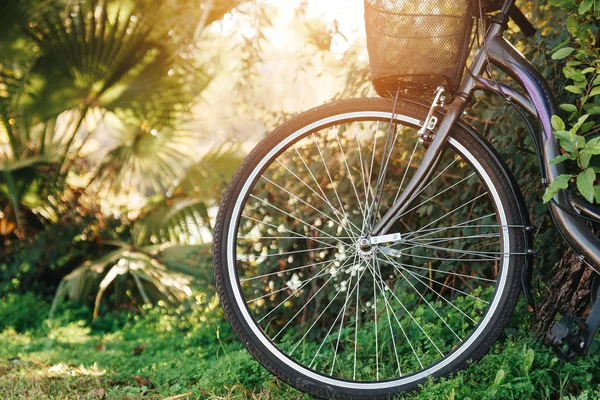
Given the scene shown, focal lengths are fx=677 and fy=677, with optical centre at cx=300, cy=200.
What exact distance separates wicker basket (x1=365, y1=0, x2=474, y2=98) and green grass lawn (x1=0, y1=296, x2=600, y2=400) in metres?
0.89

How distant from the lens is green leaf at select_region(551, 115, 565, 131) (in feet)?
6.11

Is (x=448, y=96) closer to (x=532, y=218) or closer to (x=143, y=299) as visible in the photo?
(x=532, y=218)

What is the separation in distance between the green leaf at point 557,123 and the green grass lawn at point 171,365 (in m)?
0.70

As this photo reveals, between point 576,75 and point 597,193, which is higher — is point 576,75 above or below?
above

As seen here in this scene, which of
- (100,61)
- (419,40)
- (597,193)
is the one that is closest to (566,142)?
(597,193)

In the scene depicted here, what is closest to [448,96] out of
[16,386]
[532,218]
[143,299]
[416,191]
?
[416,191]

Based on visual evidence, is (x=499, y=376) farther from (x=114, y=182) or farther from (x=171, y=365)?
(x=114, y=182)

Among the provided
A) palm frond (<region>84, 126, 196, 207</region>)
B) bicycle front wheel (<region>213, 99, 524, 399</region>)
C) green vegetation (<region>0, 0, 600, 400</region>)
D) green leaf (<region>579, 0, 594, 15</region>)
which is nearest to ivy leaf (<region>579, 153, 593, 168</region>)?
bicycle front wheel (<region>213, 99, 524, 399</region>)

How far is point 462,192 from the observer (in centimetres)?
294

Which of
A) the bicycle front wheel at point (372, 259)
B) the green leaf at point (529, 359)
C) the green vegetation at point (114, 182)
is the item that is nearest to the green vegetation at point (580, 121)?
the bicycle front wheel at point (372, 259)

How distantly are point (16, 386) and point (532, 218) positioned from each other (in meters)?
2.06

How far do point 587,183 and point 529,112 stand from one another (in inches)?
11.5

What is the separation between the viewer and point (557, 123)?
1865 mm

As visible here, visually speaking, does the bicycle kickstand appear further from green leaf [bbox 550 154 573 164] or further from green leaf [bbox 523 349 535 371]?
green leaf [bbox 550 154 573 164]
